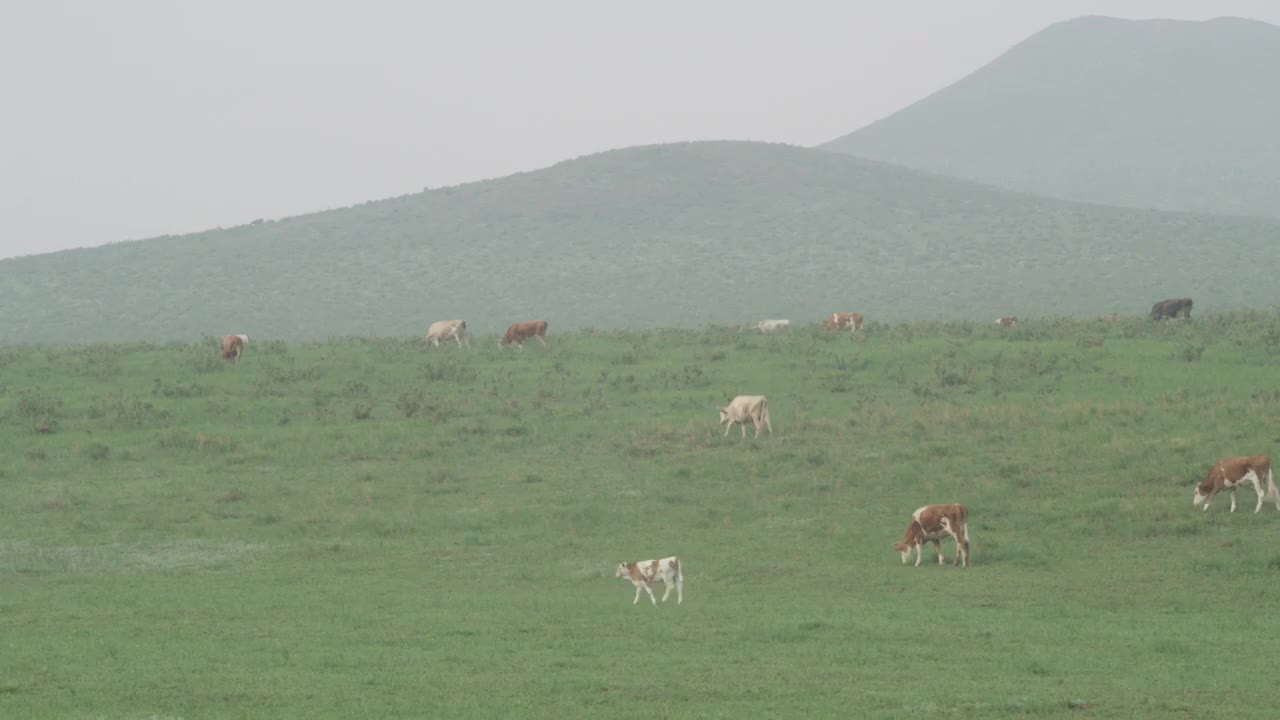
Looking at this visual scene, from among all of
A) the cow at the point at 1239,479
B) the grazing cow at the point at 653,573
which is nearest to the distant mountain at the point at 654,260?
the cow at the point at 1239,479

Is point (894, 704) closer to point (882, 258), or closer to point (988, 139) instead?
point (882, 258)

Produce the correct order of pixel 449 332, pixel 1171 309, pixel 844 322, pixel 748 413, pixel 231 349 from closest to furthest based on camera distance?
1. pixel 748 413
2. pixel 231 349
3. pixel 449 332
4. pixel 844 322
5. pixel 1171 309

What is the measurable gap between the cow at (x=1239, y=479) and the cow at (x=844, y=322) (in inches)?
1021

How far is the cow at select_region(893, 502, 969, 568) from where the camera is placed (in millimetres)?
19656

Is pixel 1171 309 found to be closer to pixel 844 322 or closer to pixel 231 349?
pixel 844 322

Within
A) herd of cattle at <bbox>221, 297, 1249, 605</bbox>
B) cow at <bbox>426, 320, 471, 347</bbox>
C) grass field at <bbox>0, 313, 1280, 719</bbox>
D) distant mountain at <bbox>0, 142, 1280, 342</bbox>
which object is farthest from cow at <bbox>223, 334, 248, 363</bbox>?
distant mountain at <bbox>0, 142, 1280, 342</bbox>

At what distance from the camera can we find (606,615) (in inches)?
653

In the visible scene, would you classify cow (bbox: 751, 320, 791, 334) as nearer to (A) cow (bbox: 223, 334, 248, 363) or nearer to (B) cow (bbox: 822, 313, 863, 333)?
(B) cow (bbox: 822, 313, 863, 333)

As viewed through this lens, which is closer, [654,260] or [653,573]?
[653,573]

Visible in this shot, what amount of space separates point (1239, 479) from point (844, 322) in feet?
91.6

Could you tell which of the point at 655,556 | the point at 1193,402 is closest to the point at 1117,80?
the point at 1193,402

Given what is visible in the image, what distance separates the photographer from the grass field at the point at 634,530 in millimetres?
12953

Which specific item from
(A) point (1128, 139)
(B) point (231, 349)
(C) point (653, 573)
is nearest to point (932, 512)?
(C) point (653, 573)

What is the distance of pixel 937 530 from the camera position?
19828mm
